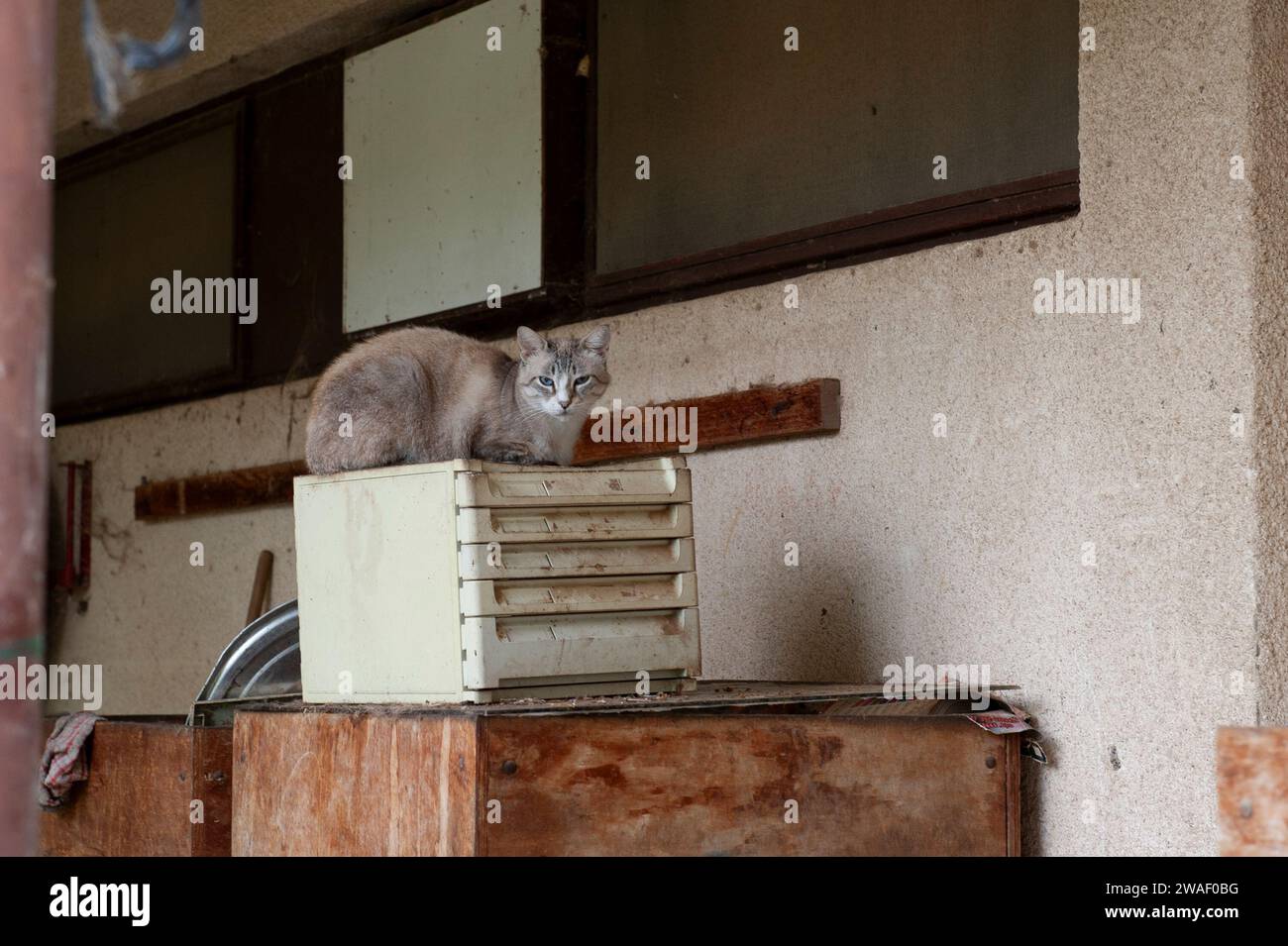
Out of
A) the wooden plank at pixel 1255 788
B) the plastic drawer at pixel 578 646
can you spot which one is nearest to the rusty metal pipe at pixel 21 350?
the wooden plank at pixel 1255 788

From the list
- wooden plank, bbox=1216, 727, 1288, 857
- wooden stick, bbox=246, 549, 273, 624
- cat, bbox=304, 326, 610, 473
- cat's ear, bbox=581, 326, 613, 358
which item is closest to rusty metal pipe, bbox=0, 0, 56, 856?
wooden plank, bbox=1216, 727, 1288, 857

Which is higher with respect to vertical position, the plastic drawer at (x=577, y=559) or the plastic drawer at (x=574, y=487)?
the plastic drawer at (x=574, y=487)

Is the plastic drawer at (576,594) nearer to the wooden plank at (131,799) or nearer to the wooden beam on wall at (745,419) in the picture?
the wooden beam on wall at (745,419)

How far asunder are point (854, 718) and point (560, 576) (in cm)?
60

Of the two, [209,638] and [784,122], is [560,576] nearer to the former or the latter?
[784,122]

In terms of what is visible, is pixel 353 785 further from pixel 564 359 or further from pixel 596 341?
pixel 596 341

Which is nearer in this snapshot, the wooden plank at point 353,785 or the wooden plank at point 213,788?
the wooden plank at point 353,785

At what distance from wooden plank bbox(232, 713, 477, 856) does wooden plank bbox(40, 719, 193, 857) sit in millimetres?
426

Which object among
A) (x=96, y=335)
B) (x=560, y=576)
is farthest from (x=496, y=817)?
(x=96, y=335)

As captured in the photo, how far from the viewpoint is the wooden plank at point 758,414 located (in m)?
3.65

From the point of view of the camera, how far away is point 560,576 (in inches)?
108

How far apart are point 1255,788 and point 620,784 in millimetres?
1254

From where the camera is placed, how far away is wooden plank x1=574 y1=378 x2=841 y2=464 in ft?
12.0

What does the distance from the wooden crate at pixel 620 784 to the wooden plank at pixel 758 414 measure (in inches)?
37.4
